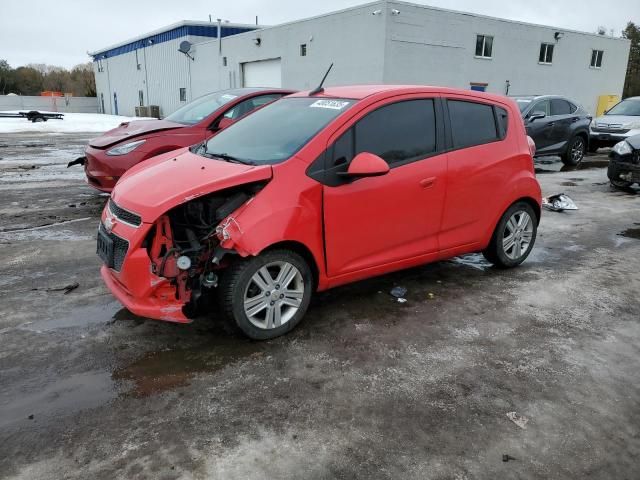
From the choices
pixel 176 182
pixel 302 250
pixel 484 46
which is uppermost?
pixel 484 46

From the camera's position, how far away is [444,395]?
3.07m

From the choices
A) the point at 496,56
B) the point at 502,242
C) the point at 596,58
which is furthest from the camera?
the point at 596,58

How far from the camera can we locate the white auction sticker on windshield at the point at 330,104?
399 centimetres

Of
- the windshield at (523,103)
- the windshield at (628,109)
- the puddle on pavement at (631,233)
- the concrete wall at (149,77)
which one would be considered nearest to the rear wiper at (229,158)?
the puddle on pavement at (631,233)

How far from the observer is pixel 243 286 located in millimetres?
3400

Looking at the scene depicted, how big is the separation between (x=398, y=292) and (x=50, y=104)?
178 ft

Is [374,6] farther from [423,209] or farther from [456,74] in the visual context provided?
[423,209]

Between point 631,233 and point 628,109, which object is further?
point 628,109

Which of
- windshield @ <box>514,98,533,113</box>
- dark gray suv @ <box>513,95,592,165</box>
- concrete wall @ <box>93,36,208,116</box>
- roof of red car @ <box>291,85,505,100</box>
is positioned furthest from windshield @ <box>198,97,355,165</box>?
concrete wall @ <box>93,36,208,116</box>

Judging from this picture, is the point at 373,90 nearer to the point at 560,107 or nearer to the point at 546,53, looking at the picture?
Answer: the point at 560,107

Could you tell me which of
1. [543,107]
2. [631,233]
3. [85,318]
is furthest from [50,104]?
[631,233]

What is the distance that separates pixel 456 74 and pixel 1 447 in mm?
23326

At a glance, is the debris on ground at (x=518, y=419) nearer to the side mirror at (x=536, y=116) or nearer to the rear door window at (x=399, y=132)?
the rear door window at (x=399, y=132)

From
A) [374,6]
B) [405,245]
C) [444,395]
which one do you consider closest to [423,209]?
[405,245]
